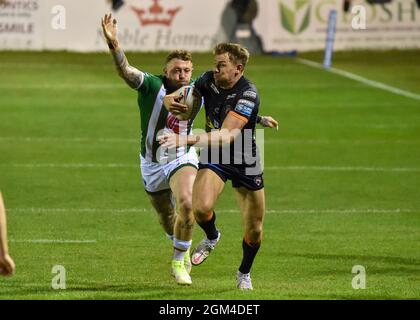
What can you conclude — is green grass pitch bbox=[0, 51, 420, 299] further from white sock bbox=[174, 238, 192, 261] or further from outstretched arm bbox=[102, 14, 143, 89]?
outstretched arm bbox=[102, 14, 143, 89]

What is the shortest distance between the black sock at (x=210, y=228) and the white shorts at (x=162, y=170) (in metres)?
0.62

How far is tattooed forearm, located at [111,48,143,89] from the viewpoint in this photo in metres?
12.7

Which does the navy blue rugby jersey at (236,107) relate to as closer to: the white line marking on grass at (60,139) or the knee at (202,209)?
the knee at (202,209)

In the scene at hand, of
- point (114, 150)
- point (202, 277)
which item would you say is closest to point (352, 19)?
point (114, 150)

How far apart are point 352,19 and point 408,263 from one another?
2406 cm

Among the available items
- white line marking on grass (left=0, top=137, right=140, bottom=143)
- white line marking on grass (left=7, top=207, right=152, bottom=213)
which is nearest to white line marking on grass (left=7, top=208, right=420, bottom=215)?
white line marking on grass (left=7, top=207, right=152, bottom=213)

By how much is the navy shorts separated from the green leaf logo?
26.1m

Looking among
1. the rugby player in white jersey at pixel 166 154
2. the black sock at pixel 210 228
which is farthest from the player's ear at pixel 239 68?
the black sock at pixel 210 228

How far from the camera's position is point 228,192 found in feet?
64.9

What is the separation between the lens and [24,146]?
78.0 ft

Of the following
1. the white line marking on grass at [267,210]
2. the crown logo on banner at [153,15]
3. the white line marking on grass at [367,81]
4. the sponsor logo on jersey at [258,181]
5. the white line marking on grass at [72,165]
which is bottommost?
the white line marking on grass at [367,81]

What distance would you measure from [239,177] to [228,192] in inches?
297

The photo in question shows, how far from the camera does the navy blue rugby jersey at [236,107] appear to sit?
1194cm

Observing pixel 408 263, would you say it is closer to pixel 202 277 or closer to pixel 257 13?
pixel 202 277
